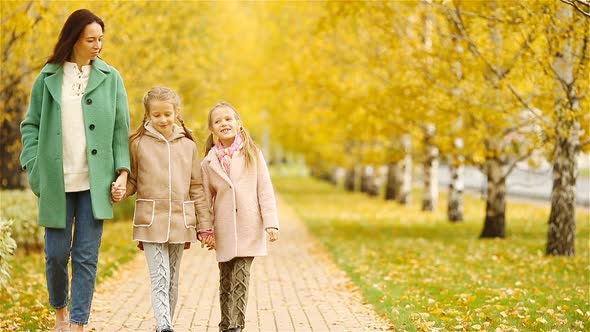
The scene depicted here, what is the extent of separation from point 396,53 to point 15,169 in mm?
7400

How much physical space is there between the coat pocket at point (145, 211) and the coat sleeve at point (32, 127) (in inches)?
27.8

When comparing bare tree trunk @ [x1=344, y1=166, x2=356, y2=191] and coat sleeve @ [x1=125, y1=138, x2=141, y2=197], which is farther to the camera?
bare tree trunk @ [x1=344, y1=166, x2=356, y2=191]

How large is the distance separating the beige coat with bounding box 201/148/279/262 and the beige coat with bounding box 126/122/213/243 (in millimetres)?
266

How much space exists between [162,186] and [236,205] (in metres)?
0.56

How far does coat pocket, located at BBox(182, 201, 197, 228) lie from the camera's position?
605cm

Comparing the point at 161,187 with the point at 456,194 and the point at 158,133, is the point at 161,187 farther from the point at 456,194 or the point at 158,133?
the point at 456,194

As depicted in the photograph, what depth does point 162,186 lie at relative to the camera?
600cm

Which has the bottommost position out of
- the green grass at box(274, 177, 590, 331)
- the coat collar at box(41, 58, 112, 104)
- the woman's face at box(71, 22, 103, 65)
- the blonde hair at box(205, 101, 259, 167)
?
the green grass at box(274, 177, 590, 331)

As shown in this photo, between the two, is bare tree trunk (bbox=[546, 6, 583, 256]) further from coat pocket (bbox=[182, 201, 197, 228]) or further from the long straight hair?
the long straight hair

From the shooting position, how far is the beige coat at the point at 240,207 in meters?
6.27

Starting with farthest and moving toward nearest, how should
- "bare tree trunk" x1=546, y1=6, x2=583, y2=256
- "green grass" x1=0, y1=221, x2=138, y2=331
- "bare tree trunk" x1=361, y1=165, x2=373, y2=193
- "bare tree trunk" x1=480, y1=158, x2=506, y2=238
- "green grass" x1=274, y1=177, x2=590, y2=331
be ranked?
"bare tree trunk" x1=361, y1=165, x2=373, y2=193
"bare tree trunk" x1=480, y1=158, x2=506, y2=238
"bare tree trunk" x1=546, y1=6, x2=583, y2=256
"green grass" x1=274, y1=177, x2=590, y2=331
"green grass" x1=0, y1=221, x2=138, y2=331

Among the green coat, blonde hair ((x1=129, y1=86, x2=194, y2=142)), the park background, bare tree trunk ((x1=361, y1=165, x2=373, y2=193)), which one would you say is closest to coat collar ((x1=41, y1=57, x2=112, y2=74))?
the green coat

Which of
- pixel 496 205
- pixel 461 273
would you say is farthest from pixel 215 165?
pixel 496 205

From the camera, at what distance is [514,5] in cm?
1129
